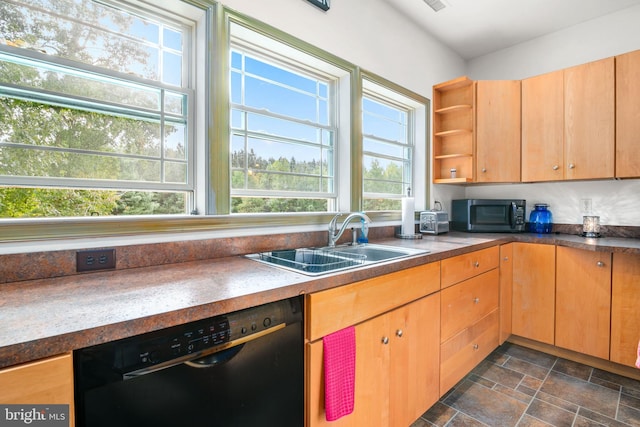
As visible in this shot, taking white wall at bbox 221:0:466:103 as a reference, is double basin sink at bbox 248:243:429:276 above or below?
below

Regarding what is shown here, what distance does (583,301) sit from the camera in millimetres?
2240

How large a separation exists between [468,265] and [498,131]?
1.48m

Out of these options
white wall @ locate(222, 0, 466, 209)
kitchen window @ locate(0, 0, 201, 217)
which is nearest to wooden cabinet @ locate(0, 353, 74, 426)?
kitchen window @ locate(0, 0, 201, 217)

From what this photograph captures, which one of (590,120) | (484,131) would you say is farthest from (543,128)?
(484,131)

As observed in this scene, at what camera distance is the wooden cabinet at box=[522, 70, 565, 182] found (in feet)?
8.30

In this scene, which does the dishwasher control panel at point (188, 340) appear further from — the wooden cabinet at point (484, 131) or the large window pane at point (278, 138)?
the wooden cabinet at point (484, 131)

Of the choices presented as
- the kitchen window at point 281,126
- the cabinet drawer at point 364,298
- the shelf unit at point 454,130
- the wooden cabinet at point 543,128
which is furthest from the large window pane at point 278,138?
the wooden cabinet at point 543,128

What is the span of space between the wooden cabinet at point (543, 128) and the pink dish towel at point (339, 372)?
2411mm

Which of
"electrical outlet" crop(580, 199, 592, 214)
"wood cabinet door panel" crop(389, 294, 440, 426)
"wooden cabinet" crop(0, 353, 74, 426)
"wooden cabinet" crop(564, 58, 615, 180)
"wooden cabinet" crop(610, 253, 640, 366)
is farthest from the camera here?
"electrical outlet" crop(580, 199, 592, 214)

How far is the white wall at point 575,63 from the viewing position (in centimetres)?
248

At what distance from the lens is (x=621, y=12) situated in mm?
2496

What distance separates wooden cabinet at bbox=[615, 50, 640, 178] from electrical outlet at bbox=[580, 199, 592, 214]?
41cm

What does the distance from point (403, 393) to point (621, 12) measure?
3.41 meters

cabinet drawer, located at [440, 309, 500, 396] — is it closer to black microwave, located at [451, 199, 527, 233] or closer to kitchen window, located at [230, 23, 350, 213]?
black microwave, located at [451, 199, 527, 233]
